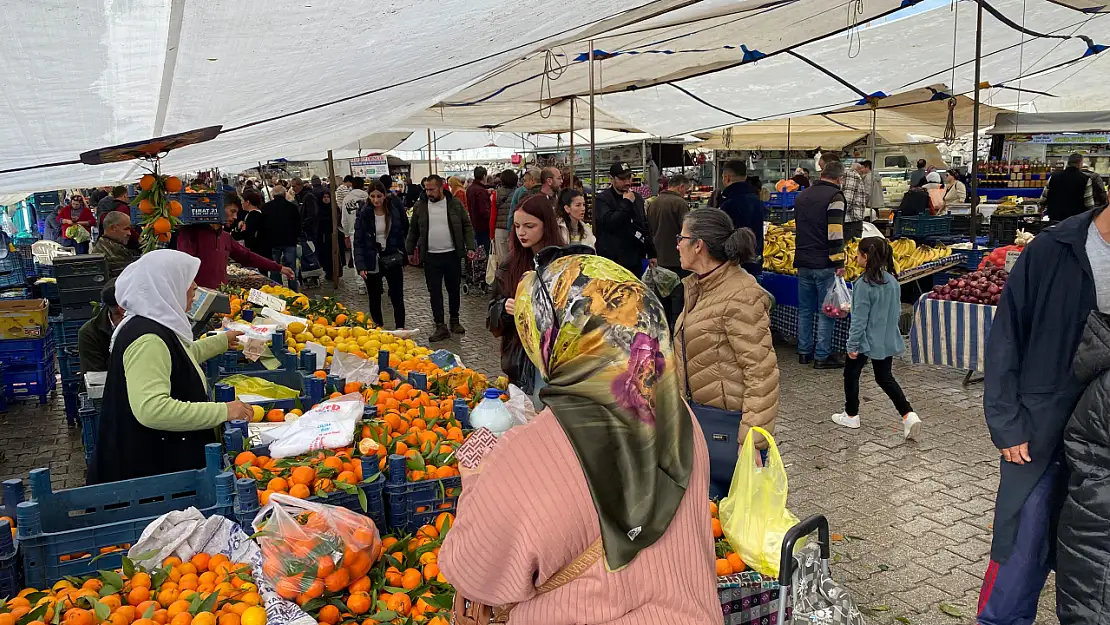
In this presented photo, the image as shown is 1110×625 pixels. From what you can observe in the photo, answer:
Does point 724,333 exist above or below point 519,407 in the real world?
above

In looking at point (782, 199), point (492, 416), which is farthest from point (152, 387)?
point (782, 199)

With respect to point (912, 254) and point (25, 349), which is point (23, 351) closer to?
point (25, 349)

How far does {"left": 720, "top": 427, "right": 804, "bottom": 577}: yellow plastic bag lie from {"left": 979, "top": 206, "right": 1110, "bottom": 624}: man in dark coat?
944mm

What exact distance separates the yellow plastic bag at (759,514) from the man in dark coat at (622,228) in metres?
5.15

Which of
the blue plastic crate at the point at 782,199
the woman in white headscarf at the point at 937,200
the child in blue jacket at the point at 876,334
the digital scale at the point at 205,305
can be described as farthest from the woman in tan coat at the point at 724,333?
the blue plastic crate at the point at 782,199

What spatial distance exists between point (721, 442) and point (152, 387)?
2.40 metres

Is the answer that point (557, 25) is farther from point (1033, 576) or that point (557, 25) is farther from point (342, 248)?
point (342, 248)

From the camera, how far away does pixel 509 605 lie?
1.65 meters

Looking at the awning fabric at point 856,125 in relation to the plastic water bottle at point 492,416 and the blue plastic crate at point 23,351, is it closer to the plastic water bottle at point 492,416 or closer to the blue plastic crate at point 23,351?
the plastic water bottle at point 492,416

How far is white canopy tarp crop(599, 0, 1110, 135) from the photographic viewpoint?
799cm

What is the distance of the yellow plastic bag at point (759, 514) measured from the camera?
2451mm

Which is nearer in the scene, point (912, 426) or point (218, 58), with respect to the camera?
point (218, 58)

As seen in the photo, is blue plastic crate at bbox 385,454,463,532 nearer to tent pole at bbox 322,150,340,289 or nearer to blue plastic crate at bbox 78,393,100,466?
blue plastic crate at bbox 78,393,100,466

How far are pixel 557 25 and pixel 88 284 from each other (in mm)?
4913
